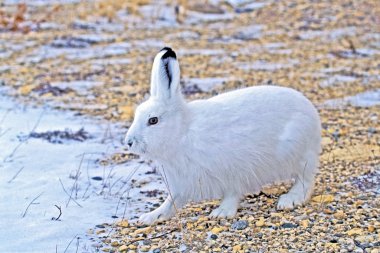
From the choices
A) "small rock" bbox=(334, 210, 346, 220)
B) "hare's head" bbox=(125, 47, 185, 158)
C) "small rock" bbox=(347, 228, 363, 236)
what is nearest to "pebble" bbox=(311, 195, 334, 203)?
"small rock" bbox=(334, 210, 346, 220)

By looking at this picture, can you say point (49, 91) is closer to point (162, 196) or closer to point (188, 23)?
point (162, 196)

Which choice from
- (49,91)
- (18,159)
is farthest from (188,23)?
(18,159)

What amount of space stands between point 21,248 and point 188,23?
29.5 feet

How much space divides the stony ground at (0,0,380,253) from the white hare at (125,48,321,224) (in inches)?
6.6

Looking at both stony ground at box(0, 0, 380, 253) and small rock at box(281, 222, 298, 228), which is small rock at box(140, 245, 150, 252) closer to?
stony ground at box(0, 0, 380, 253)

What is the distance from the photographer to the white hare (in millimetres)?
4543

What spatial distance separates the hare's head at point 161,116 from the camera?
4441mm

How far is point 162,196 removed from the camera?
527 cm

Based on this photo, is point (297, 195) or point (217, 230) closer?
point (217, 230)

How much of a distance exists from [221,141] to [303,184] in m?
0.70

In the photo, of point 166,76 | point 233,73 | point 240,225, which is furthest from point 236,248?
point 233,73

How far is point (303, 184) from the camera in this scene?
487 centimetres

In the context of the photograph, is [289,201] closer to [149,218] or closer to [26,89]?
[149,218]

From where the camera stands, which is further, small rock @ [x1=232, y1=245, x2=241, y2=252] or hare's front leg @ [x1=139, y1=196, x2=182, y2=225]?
hare's front leg @ [x1=139, y1=196, x2=182, y2=225]
